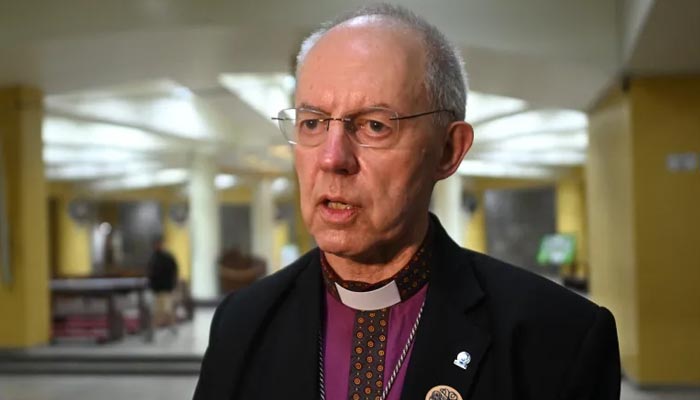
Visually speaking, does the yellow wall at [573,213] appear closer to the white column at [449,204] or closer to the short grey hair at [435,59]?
the white column at [449,204]

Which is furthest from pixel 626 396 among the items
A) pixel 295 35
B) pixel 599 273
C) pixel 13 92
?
pixel 13 92

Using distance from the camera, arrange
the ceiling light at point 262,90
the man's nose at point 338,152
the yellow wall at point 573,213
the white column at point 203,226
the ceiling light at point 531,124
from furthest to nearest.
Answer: the yellow wall at point 573,213, the white column at point 203,226, the ceiling light at point 531,124, the ceiling light at point 262,90, the man's nose at point 338,152

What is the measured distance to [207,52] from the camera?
9547 millimetres

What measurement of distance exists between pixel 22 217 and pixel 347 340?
10.5 m

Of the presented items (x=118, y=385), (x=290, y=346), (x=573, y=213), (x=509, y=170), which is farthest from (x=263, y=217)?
(x=290, y=346)

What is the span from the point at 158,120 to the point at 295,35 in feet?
25.3

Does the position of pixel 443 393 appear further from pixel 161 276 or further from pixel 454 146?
pixel 161 276

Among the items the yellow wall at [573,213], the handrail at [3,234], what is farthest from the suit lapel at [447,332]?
the yellow wall at [573,213]

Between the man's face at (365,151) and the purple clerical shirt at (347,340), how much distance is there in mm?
154

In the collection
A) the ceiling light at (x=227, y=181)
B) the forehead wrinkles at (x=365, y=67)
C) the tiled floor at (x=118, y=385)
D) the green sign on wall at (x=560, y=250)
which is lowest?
the tiled floor at (x=118, y=385)

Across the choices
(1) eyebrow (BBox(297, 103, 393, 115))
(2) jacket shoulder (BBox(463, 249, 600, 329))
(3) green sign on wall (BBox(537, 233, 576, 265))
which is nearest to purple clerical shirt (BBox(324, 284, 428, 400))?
(2) jacket shoulder (BBox(463, 249, 600, 329))

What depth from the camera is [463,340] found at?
134cm

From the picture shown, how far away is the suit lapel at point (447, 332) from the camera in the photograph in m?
1.31

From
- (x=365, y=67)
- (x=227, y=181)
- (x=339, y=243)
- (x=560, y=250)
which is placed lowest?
(x=560, y=250)
